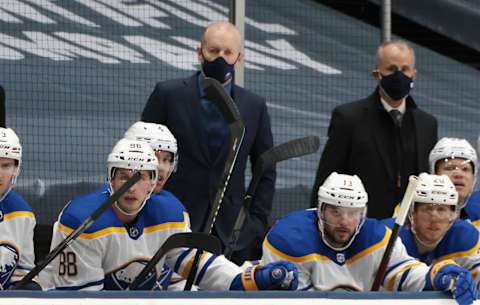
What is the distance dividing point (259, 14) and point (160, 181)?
178 centimetres

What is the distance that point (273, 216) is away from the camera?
22.4ft

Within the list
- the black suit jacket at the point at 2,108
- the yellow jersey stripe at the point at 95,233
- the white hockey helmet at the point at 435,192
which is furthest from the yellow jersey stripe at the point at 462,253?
the black suit jacket at the point at 2,108

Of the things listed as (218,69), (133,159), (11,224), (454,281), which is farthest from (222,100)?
(454,281)

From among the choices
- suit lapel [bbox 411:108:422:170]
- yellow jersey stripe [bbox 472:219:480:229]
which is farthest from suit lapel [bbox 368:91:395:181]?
yellow jersey stripe [bbox 472:219:480:229]

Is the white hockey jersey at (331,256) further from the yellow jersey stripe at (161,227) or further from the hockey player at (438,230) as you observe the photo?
the yellow jersey stripe at (161,227)

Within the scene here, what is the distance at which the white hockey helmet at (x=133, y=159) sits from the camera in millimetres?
5219

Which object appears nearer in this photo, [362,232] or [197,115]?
[362,232]

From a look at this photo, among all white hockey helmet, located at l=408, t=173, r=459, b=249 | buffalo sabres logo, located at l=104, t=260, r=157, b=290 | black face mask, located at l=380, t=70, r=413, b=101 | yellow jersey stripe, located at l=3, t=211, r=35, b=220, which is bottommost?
buffalo sabres logo, located at l=104, t=260, r=157, b=290

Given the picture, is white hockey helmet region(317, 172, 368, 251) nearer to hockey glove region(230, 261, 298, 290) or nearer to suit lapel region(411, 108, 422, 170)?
hockey glove region(230, 261, 298, 290)

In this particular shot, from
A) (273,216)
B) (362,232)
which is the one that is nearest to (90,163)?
(273,216)

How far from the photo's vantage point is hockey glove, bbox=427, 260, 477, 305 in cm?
470

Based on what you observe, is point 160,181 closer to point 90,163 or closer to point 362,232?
point 362,232

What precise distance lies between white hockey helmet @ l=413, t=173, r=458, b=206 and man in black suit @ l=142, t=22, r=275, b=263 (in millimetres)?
622

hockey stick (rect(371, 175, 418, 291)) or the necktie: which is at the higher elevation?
the necktie
